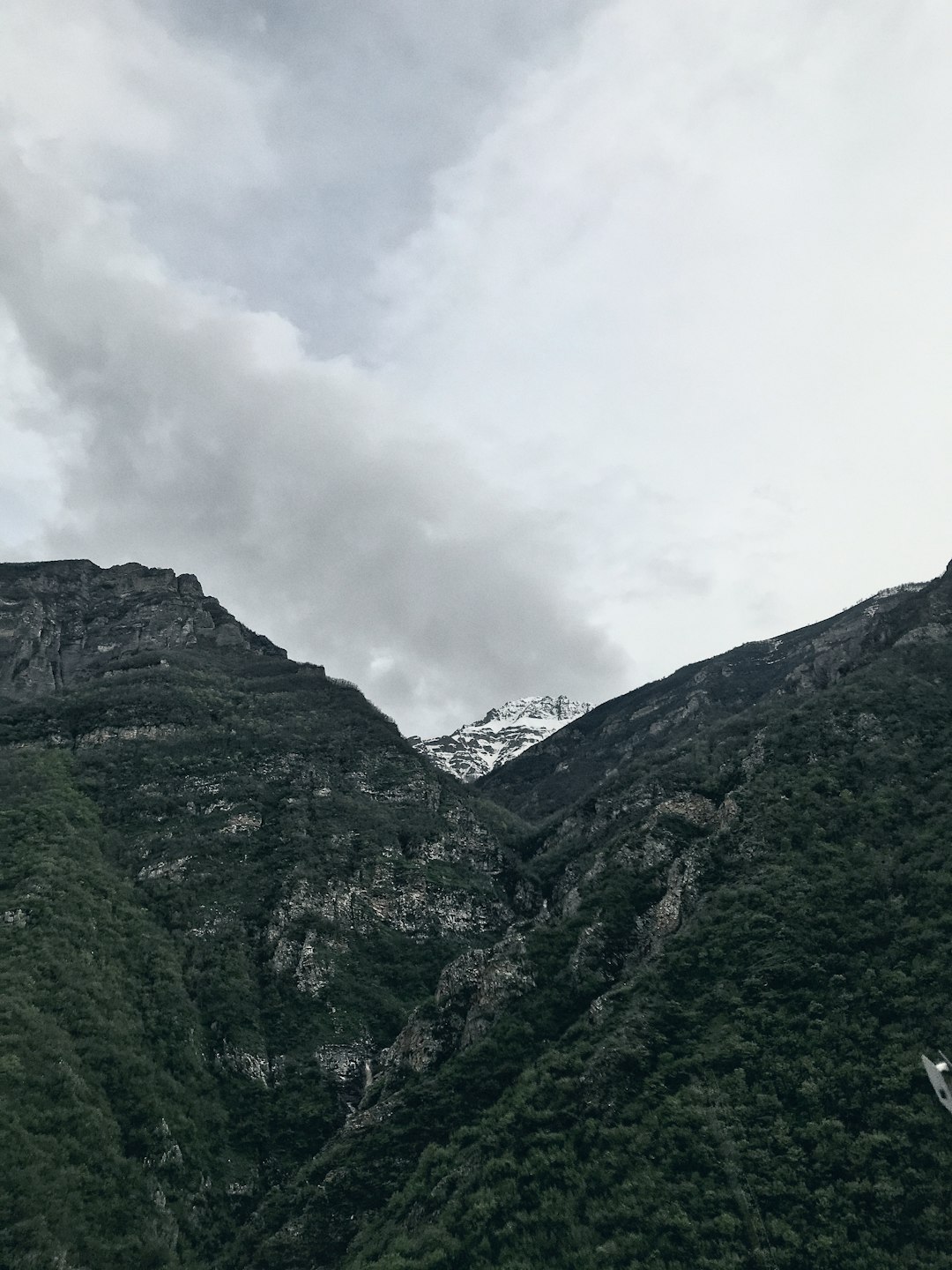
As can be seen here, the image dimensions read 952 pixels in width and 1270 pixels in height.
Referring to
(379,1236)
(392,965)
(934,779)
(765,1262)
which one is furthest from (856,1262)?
(392,965)

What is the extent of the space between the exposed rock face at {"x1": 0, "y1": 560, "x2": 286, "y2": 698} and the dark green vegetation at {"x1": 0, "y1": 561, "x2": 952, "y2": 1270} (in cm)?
5050

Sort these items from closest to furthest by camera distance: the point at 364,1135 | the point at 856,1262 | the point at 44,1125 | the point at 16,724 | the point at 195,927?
the point at 856,1262, the point at 44,1125, the point at 364,1135, the point at 195,927, the point at 16,724

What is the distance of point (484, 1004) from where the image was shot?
57562 millimetres

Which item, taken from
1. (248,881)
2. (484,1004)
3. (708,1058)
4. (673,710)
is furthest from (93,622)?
(708,1058)

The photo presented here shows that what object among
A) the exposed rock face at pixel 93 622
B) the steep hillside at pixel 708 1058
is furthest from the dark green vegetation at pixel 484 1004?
the exposed rock face at pixel 93 622

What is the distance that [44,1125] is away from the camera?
4369 cm

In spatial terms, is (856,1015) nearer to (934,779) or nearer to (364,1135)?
(934,779)

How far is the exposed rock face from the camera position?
15088cm

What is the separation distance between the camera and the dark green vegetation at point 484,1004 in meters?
35.0

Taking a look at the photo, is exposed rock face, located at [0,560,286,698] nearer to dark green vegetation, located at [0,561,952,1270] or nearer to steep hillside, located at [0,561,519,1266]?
steep hillside, located at [0,561,519,1266]

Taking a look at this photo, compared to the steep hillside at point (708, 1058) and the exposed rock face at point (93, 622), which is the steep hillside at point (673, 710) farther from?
the exposed rock face at point (93, 622)

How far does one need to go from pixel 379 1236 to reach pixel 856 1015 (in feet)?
97.3

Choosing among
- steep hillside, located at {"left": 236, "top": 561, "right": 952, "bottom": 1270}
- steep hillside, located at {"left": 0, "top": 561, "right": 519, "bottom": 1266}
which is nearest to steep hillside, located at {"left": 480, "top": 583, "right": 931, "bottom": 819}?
steep hillside, located at {"left": 0, "top": 561, "right": 519, "bottom": 1266}

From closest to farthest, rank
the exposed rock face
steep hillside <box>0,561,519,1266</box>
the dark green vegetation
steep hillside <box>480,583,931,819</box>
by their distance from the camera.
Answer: the dark green vegetation, steep hillside <box>0,561,519,1266</box>, steep hillside <box>480,583,931,819</box>, the exposed rock face
